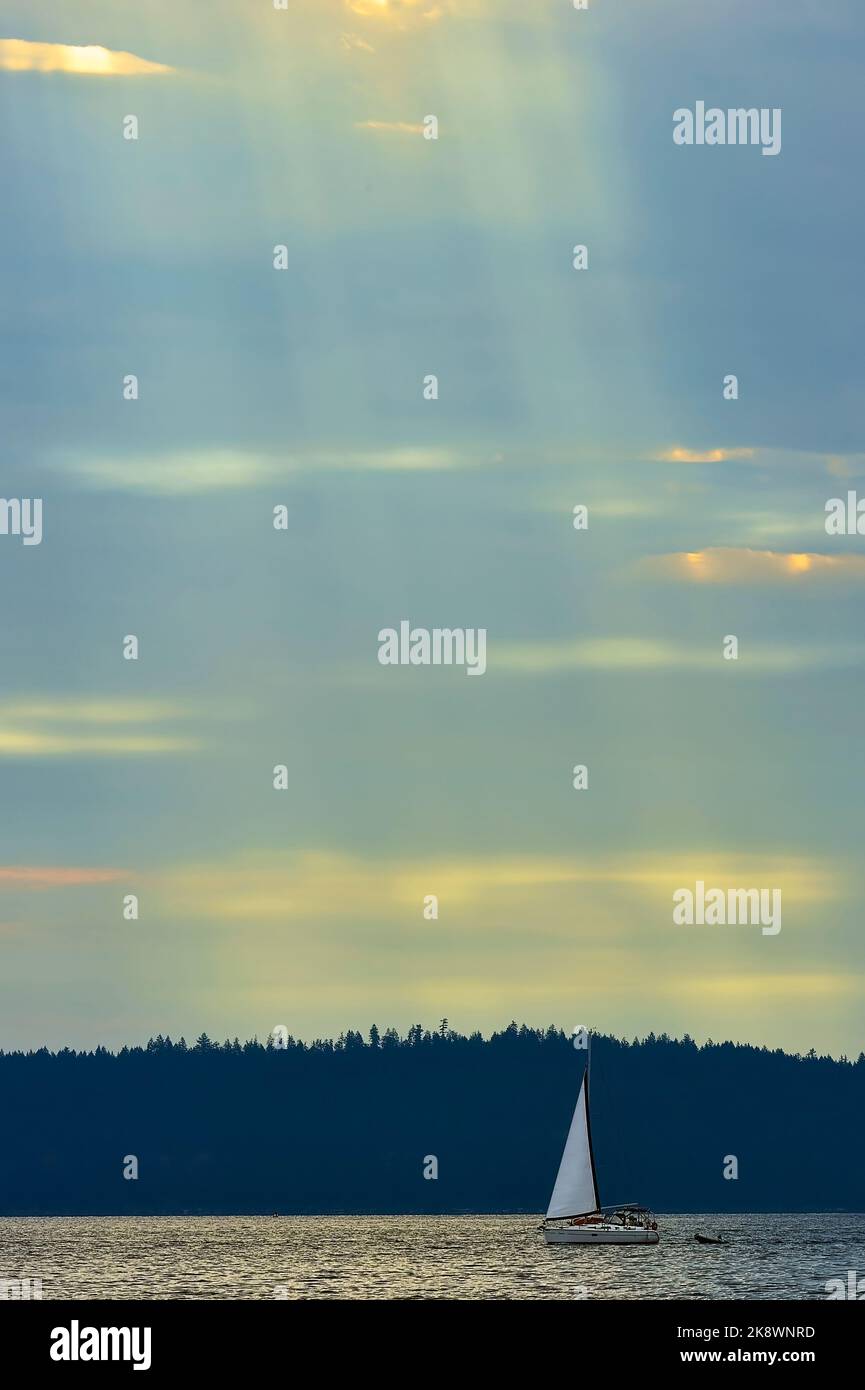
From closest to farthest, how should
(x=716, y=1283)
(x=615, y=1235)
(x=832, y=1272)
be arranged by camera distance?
(x=716, y=1283) < (x=832, y=1272) < (x=615, y=1235)
